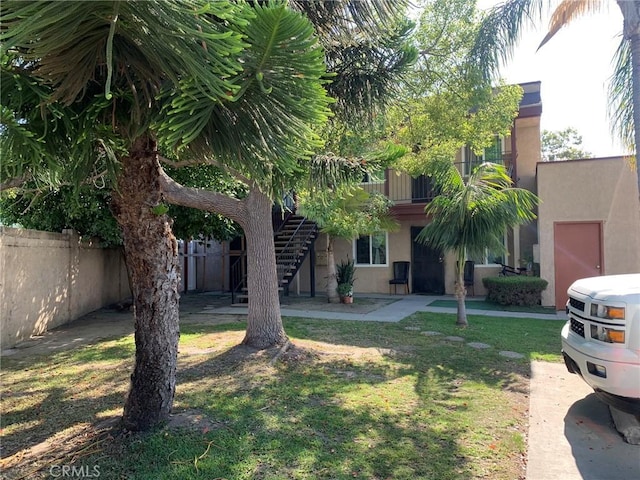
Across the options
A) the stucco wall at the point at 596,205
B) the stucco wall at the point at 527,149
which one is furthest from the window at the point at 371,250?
the stucco wall at the point at 596,205

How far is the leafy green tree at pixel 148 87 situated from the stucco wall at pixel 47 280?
237 inches

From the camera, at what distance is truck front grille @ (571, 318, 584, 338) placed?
4266mm

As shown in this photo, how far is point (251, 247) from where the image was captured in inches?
281

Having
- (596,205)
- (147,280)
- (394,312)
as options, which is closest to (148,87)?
(147,280)

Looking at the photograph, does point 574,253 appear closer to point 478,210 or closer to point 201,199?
point 478,210

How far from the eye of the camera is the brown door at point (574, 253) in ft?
38.5

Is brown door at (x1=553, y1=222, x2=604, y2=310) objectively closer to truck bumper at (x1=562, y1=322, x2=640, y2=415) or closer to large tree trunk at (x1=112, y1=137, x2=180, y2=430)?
truck bumper at (x1=562, y1=322, x2=640, y2=415)

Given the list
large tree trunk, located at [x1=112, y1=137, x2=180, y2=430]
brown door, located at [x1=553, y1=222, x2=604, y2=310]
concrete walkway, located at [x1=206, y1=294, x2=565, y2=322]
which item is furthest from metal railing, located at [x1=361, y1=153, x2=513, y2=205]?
large tree trunk, located at [x1=112, y1=137, x2=180, y2=430]

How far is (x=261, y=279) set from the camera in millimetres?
7059

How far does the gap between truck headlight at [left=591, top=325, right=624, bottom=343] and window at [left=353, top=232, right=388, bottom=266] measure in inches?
475

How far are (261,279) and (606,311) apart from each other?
4.81 meters

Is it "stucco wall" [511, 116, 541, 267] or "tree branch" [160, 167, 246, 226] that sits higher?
"stucco wall" [511, 116, 541, 267]

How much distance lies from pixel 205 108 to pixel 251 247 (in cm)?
484

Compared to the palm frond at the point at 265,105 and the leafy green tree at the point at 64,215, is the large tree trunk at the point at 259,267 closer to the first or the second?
the palm frond at the point at 265,105
